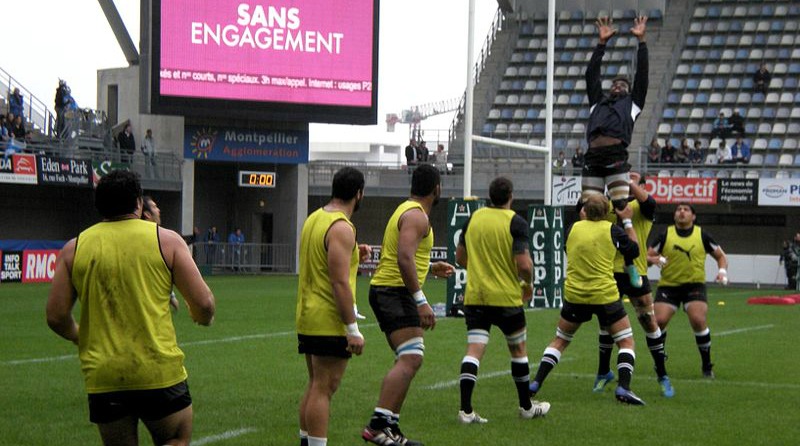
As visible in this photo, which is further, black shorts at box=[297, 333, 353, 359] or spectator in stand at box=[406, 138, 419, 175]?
spectator in stand at box=[406, 138, 419, 175]

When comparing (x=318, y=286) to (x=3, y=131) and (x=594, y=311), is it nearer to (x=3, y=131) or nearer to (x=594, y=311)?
(x=594, y=311)

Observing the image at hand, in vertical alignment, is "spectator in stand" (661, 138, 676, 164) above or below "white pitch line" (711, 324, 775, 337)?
above

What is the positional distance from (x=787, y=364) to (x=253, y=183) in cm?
2984

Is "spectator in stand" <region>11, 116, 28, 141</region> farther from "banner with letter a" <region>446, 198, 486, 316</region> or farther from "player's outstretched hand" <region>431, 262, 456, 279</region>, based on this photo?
"player's outstretched hand" <region>431, 262, 456, 279</region>

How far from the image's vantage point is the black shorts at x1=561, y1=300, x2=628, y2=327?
11680 mm

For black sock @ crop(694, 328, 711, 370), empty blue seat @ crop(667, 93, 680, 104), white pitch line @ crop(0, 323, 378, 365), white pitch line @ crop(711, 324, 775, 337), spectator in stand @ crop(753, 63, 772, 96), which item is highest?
spectator in stand @ crop(753, 63, 772, 96)

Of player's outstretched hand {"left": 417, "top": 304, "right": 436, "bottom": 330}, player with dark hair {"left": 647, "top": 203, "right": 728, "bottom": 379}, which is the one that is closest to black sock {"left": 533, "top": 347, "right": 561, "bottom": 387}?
player with dark hair {"left": 647, "top": 203, "right": 728, "bottom": 379}

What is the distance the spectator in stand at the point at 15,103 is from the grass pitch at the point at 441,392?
63.0 feet

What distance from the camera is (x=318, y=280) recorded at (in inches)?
313

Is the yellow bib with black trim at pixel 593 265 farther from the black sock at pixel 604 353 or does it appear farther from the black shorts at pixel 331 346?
the black shorts at pixel 331 346

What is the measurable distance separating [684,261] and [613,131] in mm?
2856

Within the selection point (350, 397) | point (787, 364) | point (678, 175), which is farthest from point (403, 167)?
point (350, 397)

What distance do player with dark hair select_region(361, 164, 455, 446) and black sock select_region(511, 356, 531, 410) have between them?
1.19m

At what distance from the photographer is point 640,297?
12648 millimetres
